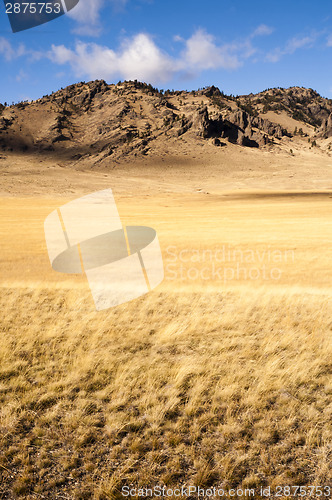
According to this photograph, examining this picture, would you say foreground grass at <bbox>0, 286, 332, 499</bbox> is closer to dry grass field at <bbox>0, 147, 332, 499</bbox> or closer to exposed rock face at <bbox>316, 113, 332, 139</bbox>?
dry grass field at <bbox>0, 147, 332, 499</bbox>

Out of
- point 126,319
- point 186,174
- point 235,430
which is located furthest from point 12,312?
point 186,174

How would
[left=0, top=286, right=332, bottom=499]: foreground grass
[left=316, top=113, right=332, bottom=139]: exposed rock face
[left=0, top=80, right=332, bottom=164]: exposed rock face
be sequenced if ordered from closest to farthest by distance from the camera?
[left=0, top=286, right=332, bottom=499]: foreground grass, [left=0, top=80, right=332, bottom=164]: exposed rock face, [left=316, top=113, right=332, bottom=139]: exposed rock face

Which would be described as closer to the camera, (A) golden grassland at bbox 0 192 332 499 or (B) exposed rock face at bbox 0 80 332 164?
(A) golden grassland at bbox 0 192 332 499

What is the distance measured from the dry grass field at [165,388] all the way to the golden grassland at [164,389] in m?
0.02

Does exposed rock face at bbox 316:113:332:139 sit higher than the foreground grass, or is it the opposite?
exposed rock face at bbox 316:113:332:139

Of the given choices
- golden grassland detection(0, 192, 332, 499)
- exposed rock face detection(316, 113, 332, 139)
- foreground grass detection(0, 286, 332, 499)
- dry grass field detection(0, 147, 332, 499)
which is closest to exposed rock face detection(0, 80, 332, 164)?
exposed rock face detection(316, 113, 332, 139)

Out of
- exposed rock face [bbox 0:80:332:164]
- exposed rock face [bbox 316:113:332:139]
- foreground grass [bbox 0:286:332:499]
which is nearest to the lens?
foreground grass [bbox 0:286:332:499]

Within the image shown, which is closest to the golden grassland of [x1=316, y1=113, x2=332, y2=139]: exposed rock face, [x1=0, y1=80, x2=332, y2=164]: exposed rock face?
[x1=0, y1=80, x2=332, y2=164]: exposed rock face

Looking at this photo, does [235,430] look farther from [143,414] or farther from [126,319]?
[126,319]

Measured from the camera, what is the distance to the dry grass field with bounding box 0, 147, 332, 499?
407cm

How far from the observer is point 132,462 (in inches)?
164

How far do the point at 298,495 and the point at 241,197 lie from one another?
48454mm

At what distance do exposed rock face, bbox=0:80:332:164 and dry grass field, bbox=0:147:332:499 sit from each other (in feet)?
301

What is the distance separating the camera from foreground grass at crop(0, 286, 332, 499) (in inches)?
159
